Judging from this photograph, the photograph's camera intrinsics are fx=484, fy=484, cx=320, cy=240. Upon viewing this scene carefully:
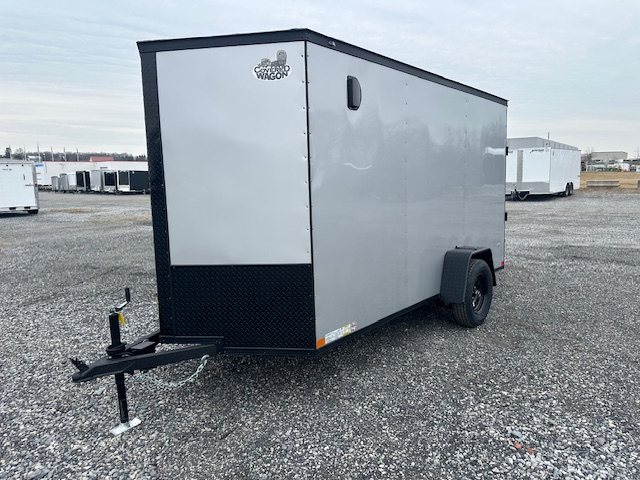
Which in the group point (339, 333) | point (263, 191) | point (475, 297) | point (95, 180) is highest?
point (263, 191)

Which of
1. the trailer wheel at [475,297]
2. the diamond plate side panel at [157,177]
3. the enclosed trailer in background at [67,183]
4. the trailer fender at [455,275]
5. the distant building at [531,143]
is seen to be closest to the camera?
the diamond plate side panel at [157,177]

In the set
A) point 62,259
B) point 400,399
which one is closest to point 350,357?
point 400,399

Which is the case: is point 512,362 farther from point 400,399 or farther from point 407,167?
point 407,167

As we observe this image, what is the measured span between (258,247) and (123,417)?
1.65 metres

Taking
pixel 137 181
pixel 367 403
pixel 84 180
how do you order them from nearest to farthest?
pixel 367 403
pixel 137 181
pixel 84 180

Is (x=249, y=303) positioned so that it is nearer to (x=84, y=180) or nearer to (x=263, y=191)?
(x=263, y=191)

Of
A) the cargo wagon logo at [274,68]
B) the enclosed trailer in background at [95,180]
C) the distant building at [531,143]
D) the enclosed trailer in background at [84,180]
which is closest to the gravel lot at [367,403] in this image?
the cargo wagon logo at [274,68]

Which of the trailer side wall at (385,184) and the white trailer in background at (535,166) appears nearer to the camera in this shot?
the trailer side wall at (385,184)

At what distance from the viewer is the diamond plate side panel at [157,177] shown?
3727 mm

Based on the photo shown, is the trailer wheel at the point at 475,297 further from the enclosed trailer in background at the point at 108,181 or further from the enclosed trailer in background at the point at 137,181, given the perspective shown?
the enclosed trailer in background at the point at 108,181

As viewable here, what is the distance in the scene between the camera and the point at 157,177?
3.81m

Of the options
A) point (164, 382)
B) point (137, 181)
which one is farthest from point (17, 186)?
point (164, 382)

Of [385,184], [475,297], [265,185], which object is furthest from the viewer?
[475,297]

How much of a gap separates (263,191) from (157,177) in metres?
0.87
